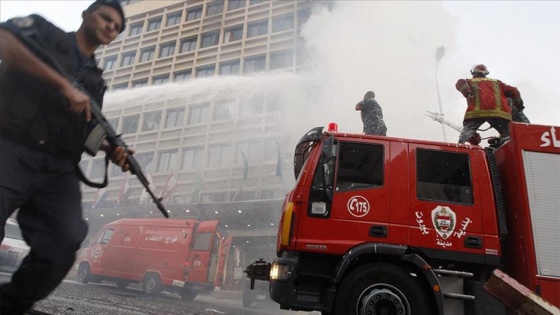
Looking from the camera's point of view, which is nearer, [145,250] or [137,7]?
[145,250]

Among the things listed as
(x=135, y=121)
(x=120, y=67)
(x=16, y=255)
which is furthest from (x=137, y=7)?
(x=16, y=255)

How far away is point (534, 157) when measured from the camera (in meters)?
3.79

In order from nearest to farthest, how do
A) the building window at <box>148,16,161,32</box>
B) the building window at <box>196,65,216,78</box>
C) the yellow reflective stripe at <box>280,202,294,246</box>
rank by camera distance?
the yellow reflective stripe at <box>280,202,294,246</box>, the building window at <box>196,65,216,78</box>, the building window at <box>148,16,161,32</box>

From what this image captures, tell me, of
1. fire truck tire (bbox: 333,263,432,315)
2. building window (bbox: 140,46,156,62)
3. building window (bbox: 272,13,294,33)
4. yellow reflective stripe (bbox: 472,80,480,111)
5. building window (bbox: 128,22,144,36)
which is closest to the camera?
fire truck tire (bbox: 333,263,432,315)

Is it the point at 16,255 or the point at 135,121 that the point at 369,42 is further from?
the point at 135,121

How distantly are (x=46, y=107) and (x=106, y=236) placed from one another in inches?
566

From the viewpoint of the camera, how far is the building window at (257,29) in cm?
3080

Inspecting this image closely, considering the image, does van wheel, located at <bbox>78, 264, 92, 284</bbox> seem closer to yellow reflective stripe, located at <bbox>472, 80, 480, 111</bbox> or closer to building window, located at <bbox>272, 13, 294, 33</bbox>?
yellow reflective stripe, located at <bbox>472, 80, 480, 111</bbox>

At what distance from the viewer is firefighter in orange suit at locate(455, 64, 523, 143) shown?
16.6ft

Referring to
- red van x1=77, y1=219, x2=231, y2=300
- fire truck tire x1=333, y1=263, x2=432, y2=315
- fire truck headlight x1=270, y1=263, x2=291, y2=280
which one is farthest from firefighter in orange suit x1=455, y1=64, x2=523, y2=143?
red van x1=77, y1=219, x2=231, y2=300

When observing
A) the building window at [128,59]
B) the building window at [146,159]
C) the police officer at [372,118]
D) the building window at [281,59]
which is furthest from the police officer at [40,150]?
the building window at [128,59]

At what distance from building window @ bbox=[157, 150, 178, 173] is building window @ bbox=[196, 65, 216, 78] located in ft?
25.3

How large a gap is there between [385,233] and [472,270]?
0.96 metres

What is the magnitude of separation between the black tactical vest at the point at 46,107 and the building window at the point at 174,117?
94.9 feet
